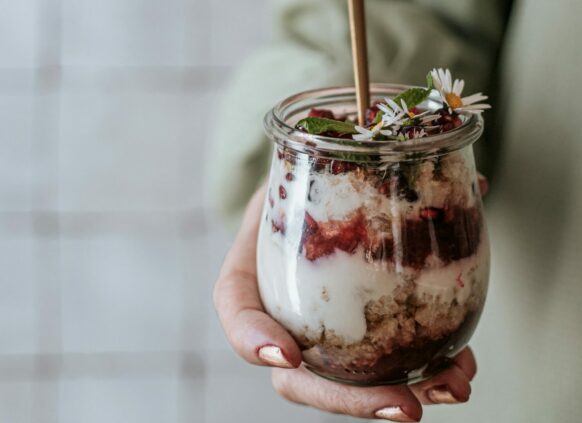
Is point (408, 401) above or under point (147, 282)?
above

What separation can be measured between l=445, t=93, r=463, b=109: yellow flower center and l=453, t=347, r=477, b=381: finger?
168 millimetres

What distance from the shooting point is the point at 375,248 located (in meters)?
0.39

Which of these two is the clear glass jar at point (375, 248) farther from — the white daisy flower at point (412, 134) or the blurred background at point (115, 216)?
the blurred background at point (115, 216)

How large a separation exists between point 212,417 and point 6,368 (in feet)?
1.12

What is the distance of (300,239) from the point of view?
1.34ft

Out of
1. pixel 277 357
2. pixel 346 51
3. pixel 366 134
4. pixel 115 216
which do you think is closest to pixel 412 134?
pixel 366 134

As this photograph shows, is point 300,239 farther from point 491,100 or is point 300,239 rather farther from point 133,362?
point 133,362

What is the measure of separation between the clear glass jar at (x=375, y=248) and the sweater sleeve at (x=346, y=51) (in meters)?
0.24

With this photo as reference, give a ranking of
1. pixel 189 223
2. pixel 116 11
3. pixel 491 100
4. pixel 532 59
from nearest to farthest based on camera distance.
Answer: pixel 532 59, pixel 491 100, pixel 116 11, pixel 189 223

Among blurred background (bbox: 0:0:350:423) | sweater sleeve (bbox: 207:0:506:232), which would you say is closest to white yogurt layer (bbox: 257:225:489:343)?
sweater sleeve (bbox: 207:0:506:232)

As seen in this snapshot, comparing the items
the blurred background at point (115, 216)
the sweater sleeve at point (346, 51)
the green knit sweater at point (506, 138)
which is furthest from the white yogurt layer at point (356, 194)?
the blurred background at point (115, 216)

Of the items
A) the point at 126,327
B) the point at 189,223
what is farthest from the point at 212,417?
the point at 189,223

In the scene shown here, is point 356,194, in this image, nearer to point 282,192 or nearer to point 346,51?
point 282,192

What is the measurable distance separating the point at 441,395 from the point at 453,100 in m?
0.18
